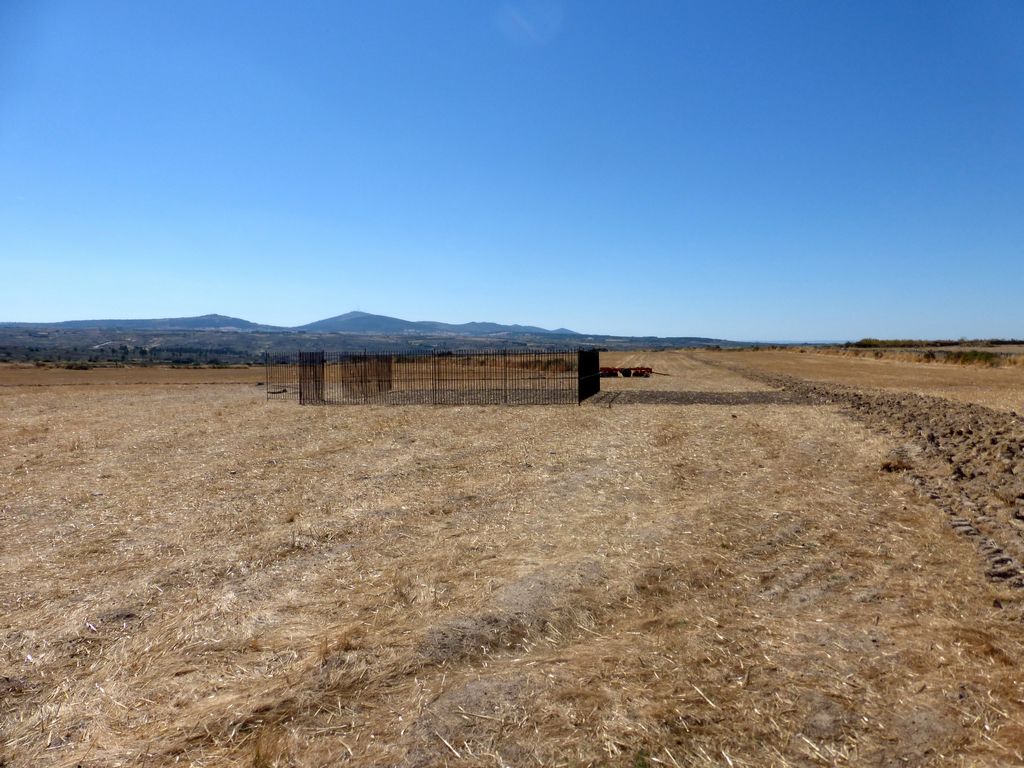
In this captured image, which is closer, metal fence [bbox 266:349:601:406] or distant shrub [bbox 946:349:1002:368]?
metal fence [bbox 266:349:601:406]

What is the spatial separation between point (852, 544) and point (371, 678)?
14.7 ft

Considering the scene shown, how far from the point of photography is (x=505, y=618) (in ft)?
15.9

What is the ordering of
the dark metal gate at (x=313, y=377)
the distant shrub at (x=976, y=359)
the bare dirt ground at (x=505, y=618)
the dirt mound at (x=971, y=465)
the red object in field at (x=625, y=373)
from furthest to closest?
the distant shrub at (x=976, y=359) → the red object in field at (x=625, y=373) → the dark metal gate at (x=313, y=377) → the dirt mound at (x=971, y=465) → the bare dirt ground at (x=505, y=618)

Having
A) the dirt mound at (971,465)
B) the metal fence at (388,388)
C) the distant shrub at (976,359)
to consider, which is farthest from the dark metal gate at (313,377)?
the distant shrub at (976,359)

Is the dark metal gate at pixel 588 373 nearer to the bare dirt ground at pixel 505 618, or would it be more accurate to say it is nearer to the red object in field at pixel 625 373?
the red object in field at pixel 625 373

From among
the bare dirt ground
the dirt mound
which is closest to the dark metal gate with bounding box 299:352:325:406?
the bare dirt ground

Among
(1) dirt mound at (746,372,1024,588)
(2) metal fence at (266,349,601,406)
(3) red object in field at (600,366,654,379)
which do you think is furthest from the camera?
(3) red object in field at (600,366,654,379)

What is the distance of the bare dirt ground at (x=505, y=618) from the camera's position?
3543 millimetres

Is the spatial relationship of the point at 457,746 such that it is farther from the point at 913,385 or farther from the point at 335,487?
the point at 913,385

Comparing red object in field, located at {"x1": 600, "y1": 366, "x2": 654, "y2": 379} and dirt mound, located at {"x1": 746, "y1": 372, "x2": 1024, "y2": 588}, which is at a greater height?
dirt mound, located at {"x1": 746, "y1": 372, "x2": 1024, "y2": 588}

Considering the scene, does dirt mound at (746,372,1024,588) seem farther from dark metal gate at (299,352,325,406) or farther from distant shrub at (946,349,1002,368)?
distant shrub at (946,349,1002,368)

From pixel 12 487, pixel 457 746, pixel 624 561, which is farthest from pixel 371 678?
pixel 12 487

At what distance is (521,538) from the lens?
6.93 meters

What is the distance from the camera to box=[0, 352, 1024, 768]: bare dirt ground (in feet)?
11.6
